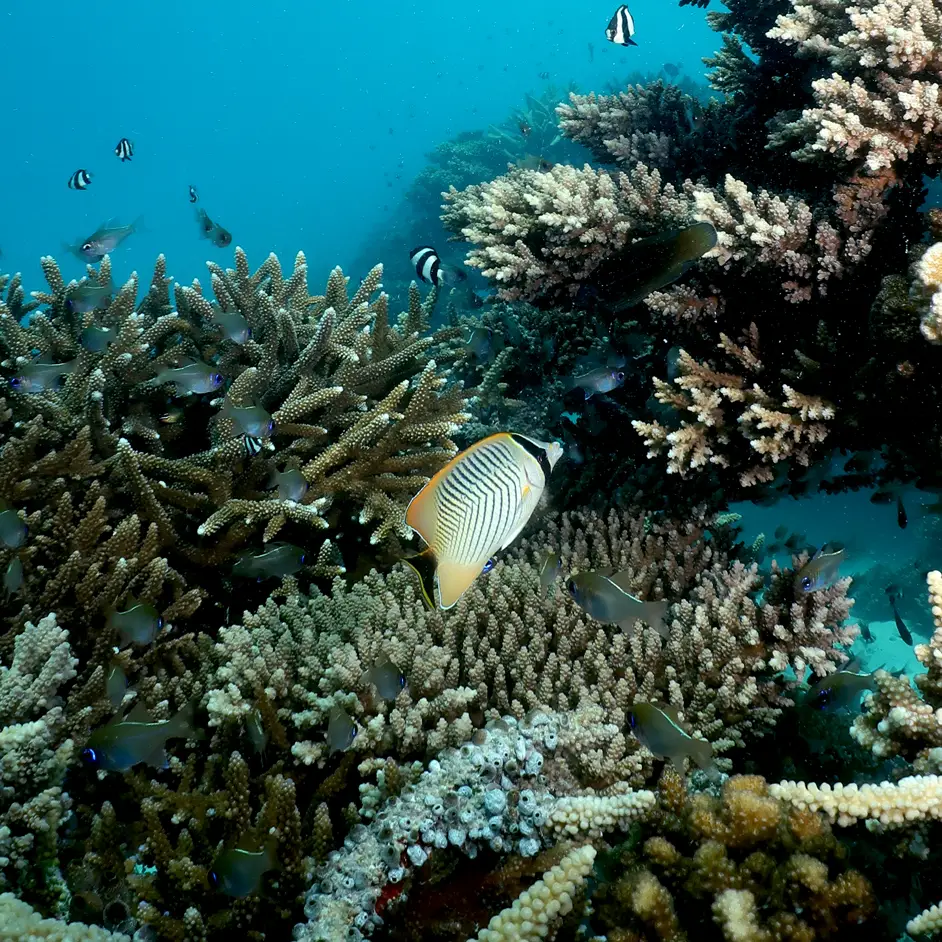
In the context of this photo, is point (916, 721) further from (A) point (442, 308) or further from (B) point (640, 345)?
(A) point (442, 308)

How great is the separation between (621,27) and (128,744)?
7734 millimetres

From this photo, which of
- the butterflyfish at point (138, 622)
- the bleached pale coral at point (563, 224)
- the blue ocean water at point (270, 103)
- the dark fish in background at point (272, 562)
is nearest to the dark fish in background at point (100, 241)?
the bleached pale coral at point (563, 224)

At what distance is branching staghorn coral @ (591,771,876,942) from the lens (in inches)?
65.9

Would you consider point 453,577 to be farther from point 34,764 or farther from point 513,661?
point 34,764

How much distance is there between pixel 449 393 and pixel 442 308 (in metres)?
7.79

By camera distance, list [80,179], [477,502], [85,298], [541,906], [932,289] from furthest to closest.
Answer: [80,179]
[85,298]
[932,289]
[541,906]
[477,502]

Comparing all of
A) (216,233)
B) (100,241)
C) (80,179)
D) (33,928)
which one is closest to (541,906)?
(33,928)

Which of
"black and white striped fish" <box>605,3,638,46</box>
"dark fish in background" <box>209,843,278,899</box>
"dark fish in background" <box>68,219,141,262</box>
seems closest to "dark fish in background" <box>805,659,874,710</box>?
"dark fish in background" <box>209,843,278,899</box>

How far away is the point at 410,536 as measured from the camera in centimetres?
373

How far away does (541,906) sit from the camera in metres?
1.66

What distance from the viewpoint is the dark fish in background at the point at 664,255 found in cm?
305

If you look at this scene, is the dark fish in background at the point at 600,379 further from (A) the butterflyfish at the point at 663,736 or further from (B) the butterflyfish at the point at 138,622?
(B) the butterflyfish at the point at 138,622

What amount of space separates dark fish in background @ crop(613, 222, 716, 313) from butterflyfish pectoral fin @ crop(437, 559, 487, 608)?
2351 mm

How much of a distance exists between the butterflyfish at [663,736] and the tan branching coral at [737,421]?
1.59 m
